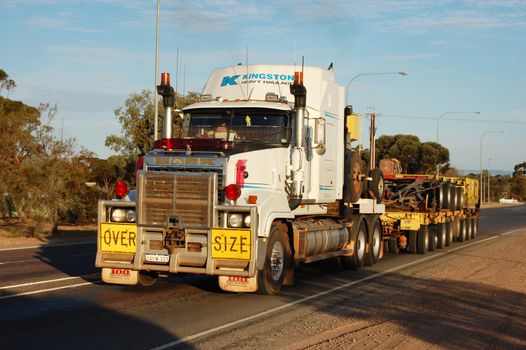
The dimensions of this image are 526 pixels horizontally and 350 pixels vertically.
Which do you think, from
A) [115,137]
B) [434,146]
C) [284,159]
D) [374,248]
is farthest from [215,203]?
[434,146]

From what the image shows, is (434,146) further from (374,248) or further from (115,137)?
(374,248)

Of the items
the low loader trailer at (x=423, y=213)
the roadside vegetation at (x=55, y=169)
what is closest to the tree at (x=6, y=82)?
the roadside vegetation at (x=55, y=169)

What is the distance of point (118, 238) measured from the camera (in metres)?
11.9

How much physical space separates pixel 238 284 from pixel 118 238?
2069mm

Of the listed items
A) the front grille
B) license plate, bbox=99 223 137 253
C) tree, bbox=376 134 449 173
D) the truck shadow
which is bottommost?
the truck shadow

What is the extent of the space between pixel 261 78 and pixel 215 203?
4.08m

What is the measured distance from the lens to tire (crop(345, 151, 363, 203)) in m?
16.7

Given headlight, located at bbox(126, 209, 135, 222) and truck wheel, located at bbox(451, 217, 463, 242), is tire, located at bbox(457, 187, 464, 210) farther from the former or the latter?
headlight, located at bbox(126, 209, 135, 222)

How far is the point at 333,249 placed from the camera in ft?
51.8

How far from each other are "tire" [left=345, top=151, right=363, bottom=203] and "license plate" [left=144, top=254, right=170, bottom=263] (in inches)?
238

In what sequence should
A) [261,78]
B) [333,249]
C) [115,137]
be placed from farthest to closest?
[115,137], [333,249], [261,78]

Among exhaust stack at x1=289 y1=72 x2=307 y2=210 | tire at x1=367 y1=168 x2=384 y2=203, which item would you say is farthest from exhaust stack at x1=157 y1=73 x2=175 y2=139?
tire at x1=367 y1=168 x2=384 y2=203

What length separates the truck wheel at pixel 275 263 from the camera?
40.2 ft

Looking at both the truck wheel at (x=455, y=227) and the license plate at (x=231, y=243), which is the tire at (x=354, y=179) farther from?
the truck wheel at (x=455, y=227)
